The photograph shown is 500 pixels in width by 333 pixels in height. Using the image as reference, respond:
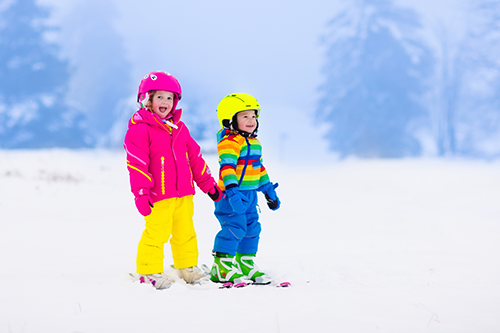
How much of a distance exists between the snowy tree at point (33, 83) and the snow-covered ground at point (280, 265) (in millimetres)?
17607

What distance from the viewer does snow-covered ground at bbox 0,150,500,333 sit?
92.7 inches

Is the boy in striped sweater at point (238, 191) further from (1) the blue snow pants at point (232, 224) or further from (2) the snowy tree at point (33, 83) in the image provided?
(2) the snowy tree at point (33, 83)

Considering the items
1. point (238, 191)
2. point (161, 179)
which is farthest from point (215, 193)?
point (161, 179)

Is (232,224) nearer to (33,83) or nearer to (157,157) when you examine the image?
(157,157)

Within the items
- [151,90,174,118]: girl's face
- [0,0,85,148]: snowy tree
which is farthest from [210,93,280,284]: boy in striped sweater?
[0,0,85,148]: snowy tree

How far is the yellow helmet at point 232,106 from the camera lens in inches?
150

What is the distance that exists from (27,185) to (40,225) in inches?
100

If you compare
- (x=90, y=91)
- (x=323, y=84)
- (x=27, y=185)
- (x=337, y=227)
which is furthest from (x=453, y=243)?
(x=90, y=91)

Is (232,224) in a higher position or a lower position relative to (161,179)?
lower

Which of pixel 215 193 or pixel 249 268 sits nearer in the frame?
pixel 215 193

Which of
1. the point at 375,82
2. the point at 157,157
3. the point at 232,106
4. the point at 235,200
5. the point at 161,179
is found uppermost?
the point at 375,82

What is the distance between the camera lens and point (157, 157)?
3453 millimetres

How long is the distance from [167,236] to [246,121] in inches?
52.9

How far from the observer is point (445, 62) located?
81.0 feet
